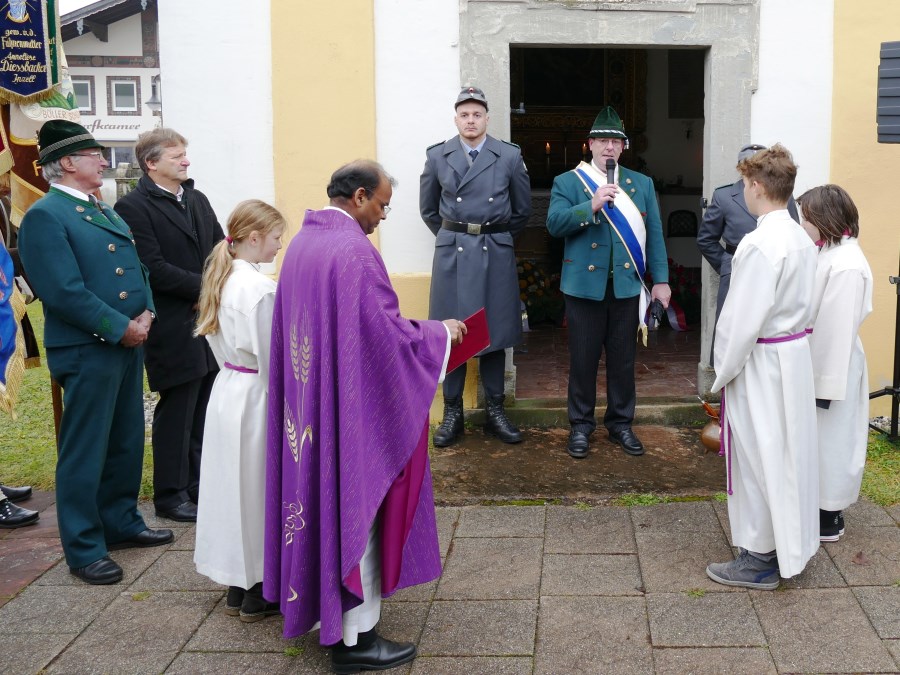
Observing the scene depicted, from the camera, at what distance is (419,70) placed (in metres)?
6.30

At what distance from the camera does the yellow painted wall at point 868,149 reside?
6266 millimetres

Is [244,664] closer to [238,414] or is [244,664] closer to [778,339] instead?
[238,414]

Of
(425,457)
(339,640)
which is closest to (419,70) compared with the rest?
(425,457)

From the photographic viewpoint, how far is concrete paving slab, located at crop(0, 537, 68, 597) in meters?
4.25

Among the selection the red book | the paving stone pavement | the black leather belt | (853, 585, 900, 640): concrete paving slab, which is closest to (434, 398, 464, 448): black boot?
the black leather belt

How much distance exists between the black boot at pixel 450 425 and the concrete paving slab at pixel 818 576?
2439mm

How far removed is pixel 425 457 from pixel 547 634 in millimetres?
837

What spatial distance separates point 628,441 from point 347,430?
9.94ft

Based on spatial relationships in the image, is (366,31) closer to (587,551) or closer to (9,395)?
(9,395)

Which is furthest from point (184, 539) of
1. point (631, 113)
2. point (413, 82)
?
point (631, 113)

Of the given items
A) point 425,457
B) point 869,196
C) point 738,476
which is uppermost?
point 869,196

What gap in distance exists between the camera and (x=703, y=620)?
3.68m

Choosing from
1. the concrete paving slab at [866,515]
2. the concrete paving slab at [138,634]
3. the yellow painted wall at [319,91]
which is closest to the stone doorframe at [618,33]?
the yellow painted wall at [319,91]

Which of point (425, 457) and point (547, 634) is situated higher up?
point (425, 457)
